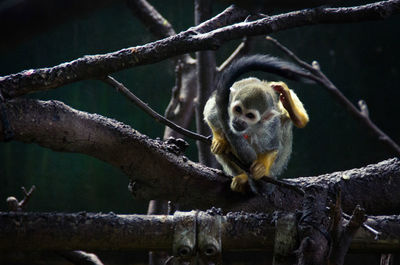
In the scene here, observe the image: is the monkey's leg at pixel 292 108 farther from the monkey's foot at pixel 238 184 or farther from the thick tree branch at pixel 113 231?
the thick tree branch at pixel 113 231

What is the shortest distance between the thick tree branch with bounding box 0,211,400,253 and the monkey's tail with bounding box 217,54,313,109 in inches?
17.5

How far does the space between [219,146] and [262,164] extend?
254 mm

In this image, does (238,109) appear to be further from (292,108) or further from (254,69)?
(254,69)

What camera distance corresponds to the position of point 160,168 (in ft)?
6.28

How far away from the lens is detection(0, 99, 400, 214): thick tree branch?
1.60 metres

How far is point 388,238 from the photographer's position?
1520 mm

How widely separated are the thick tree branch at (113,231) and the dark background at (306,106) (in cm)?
298

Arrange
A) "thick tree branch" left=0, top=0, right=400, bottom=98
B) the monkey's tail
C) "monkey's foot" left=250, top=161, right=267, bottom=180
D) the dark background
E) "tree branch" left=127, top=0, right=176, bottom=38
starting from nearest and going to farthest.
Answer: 1. the monkey's tail
2. "thick tree branch" left=0, top=0, right=400, bottom=98
3. "monkey's foot" left=250, top=161, right=267, bottom=180
4. "tree branch" left=127, top=0, right=176, bottom=38
5. the dark background

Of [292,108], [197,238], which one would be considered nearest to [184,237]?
[197,238]

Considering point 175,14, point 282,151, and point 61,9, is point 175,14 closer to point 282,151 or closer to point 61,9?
point 282,151

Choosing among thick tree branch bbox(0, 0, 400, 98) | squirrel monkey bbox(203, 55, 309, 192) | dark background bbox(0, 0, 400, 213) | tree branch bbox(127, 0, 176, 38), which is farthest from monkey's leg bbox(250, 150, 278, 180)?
dark background bbox(0, 0, 400, 213)

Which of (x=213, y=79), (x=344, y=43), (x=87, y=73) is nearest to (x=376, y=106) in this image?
(x=344, y=43)

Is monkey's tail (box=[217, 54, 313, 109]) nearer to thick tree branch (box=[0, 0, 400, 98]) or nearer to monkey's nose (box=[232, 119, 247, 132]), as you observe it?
thick tree branch (box=[0, 0, 400, 98])

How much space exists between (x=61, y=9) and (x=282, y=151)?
2282 millimetres
